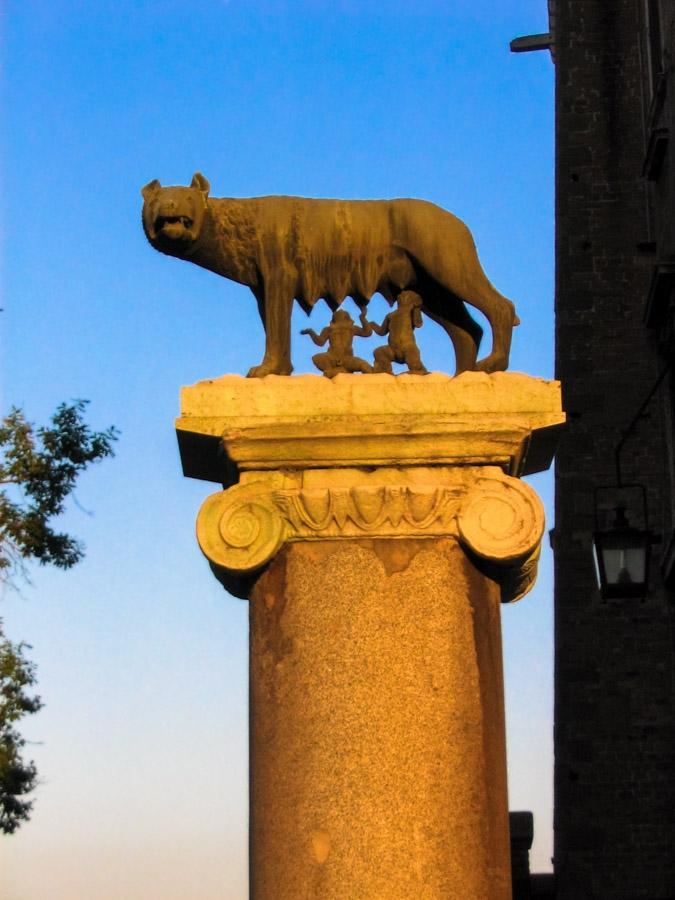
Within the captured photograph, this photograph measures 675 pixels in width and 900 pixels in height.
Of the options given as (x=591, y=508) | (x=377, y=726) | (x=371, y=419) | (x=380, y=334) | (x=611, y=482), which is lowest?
(x=377, y=726)

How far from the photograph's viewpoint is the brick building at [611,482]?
26078 millimetres

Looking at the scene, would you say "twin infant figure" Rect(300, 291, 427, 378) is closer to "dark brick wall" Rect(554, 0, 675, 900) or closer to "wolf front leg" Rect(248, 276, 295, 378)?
"wolf front leg" Rect(248, 276, 295, 378)

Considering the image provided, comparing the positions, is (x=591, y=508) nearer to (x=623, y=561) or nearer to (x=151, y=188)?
(x=623, y=561)

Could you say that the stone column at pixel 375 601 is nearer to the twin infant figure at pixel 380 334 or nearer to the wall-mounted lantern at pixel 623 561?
the twin infant figure at pixel 380 334

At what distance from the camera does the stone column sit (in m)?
5.81

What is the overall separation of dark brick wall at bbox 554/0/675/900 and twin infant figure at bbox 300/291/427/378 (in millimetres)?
17622

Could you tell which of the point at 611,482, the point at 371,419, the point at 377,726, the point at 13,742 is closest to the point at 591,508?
the point at 611,482

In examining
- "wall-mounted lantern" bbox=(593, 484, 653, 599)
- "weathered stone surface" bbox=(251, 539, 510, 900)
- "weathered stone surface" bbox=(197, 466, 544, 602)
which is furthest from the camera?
"wall-mounted lantern" bbox=(593, 484, 653, 599)

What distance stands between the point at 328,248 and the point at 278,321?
0.33 metres

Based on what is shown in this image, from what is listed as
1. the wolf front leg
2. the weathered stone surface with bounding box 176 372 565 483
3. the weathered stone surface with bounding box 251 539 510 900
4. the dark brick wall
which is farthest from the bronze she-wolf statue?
the dark brick wall

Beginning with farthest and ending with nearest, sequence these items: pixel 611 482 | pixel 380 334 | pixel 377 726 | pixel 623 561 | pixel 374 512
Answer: pixel 611 482 < pixel 623 561 < pixel 380 334 < pixel 374 512 < pixel 377 726

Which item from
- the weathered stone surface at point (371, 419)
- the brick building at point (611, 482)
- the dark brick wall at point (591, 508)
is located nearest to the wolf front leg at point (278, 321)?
the weathered stone surface at point (371, 419)

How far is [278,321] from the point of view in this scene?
6680 millimetres

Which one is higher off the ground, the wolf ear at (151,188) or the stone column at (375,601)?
the wolf ear at (151,188)
